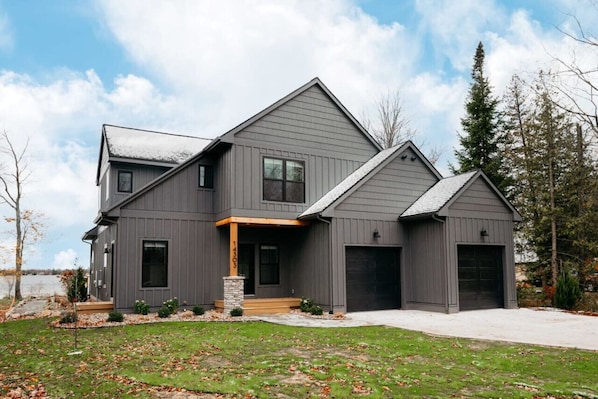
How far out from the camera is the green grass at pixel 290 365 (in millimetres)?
6242

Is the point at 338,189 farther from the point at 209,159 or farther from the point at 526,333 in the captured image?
the point at 526,333

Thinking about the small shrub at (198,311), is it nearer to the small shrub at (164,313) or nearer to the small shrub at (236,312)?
the small shrub at (164,313)

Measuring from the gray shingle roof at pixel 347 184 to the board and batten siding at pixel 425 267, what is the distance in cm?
238

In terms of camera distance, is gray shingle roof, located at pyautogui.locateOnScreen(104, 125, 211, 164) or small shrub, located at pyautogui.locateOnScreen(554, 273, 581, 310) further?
gray shingle roof, located at pyautogui.locateOnScreen(104, 125, 211, 164)

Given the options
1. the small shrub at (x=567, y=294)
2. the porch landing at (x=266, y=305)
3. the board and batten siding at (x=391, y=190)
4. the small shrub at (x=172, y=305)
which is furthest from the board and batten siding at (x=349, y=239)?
the small shrub at (x=567, y=294)

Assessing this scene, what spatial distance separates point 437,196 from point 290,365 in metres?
10.6

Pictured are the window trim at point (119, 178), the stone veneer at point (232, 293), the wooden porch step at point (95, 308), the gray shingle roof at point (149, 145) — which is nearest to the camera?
the wooden porch step at point (95, 308)

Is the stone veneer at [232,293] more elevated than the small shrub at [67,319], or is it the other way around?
the stone veneer at [232,293]

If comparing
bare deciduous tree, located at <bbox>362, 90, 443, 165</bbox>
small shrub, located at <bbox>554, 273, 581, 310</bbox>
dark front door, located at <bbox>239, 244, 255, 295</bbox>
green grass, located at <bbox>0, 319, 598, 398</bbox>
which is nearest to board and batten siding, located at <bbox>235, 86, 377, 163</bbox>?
dark front door, located at <bbox>239, 244, 255, 295</bbox>

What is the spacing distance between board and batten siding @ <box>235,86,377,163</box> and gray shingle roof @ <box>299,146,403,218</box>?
28.4 inches

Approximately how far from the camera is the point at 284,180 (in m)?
16.9

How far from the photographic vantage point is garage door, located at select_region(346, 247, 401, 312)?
51.7 ft

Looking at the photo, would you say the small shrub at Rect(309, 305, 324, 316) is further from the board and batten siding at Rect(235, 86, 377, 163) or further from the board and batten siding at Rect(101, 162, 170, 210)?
the board and batten siding at Rect(101, 162, 170, 210)

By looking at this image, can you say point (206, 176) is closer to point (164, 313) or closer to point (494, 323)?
point (164, 313)
